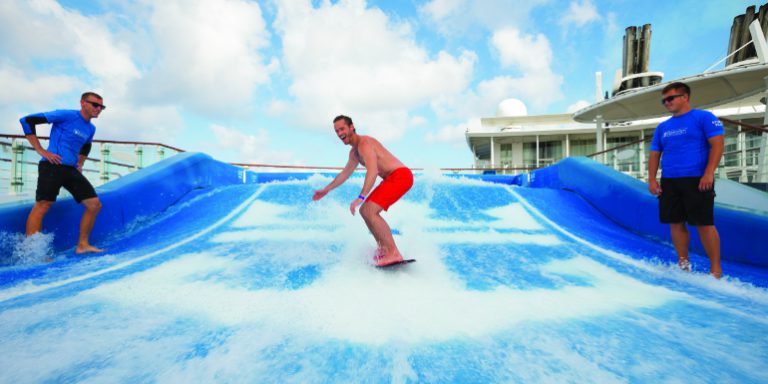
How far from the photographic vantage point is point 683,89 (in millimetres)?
3184

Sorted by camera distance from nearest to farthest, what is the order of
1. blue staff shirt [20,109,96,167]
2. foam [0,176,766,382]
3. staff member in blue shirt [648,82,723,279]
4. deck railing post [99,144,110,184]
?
1. foam [0,176,766,382]
2. staff member in blue shirt [648,82,723,279]
3. blue staff shirt [20,109,96,167]
4. deck railing post [99,144,110,184]

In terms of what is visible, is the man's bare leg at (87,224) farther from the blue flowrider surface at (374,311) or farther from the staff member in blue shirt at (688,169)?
the staff member in blue shirt at (688,169)

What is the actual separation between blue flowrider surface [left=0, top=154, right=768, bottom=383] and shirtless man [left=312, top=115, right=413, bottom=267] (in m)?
0.23

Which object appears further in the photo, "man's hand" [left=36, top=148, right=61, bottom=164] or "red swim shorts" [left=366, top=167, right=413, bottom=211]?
"man's hand" [left=36, top=148, right=61, bottom=164]

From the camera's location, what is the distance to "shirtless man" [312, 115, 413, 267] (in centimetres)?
295

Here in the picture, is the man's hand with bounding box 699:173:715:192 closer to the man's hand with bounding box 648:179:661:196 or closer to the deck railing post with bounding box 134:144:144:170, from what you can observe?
the man's hand with bounding box 648:179:661:196

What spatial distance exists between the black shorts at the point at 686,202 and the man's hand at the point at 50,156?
586 cm

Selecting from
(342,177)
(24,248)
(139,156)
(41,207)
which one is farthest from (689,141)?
(139,156)

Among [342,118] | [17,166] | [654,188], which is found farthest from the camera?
[17,166]

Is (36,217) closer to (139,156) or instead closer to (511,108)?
(139,156)

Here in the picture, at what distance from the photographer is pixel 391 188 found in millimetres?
3109

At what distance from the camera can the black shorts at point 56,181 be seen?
358 cm

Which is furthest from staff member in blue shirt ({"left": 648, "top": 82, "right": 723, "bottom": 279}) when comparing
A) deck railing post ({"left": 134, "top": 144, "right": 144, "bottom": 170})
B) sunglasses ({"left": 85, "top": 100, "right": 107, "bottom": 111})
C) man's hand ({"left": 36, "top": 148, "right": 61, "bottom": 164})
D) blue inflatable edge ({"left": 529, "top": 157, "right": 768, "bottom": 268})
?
deck railing post ({"left": 134, "top": 144, "right": 144, "bottom": 170})

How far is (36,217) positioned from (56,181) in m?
0.39
